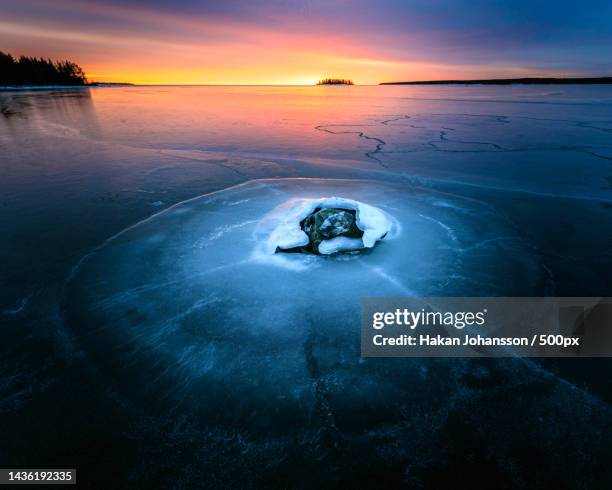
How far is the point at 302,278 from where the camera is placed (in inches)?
155

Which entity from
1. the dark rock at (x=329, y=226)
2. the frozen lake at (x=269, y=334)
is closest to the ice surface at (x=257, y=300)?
the frozen lake at (x=269, y=334)

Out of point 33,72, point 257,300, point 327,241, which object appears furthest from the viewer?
point 33,72

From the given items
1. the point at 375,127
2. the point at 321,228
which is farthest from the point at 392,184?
the point at 375,127

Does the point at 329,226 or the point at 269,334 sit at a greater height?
the point at 329,226

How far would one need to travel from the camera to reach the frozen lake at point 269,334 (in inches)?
84.2

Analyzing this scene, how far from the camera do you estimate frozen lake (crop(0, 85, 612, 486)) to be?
2.14m

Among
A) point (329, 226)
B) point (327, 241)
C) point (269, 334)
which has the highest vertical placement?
point (329, 226)

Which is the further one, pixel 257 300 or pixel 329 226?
pixel 329 226

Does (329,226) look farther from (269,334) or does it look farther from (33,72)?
(33,72)

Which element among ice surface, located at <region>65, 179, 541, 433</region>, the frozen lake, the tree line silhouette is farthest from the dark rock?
the tree line silhouette

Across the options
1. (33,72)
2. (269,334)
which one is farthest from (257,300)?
(33,72)

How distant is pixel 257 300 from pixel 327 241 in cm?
150

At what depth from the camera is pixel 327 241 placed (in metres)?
4.52

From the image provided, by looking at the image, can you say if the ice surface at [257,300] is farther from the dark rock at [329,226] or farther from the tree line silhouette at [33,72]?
the tree line silhouette at [33,72]
